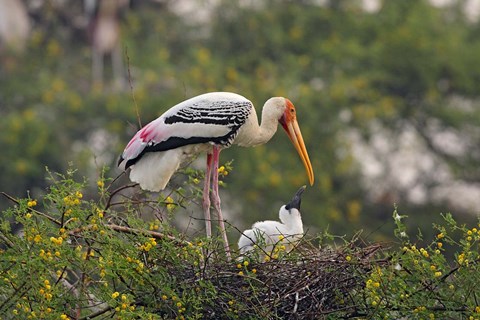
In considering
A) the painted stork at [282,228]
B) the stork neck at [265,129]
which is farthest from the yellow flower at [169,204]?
the stork neck at [265,129]

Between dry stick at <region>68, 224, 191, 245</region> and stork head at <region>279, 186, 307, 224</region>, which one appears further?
stork head at <region>279, 186, 307, 224</region>

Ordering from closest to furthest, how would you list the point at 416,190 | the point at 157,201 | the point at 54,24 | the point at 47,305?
the point at 47,305
the point at 157,201
the point at 416,190
the point at 54,24

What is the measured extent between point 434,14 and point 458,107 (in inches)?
61.8

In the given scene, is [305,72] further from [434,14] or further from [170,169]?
[170,169]

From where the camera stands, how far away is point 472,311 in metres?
6.71

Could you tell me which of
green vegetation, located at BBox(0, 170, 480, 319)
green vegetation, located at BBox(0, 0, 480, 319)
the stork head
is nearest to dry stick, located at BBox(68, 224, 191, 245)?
green vegetation, located at BBox(0, 170, 480, 319)

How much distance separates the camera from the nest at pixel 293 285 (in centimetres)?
687

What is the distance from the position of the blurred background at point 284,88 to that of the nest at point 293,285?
11.0 meters

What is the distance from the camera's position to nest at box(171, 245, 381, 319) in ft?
22.6

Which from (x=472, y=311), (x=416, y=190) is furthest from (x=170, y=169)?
(x=416, y=190)

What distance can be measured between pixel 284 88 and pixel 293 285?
12.7 metres

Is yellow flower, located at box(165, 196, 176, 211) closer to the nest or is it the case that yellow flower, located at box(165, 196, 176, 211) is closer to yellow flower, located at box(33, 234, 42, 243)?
the nest

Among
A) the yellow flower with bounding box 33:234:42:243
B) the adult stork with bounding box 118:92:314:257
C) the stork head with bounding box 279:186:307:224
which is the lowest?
the yellow flower with bounding box 33:234:42:243

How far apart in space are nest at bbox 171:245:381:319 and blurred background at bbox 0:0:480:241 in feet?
36.1
